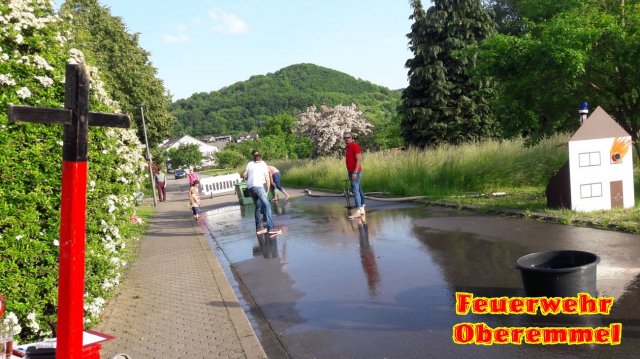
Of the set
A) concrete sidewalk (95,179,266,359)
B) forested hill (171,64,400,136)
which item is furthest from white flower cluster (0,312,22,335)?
forested hill (171,64,400,136)

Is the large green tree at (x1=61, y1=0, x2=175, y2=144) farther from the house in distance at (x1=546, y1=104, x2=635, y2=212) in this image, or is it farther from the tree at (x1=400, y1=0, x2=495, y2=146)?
the house in distance at (x1=546, y1=104, x2=635, y2=212)

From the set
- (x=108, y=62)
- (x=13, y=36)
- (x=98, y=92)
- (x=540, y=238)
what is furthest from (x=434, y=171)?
(x=108, y=62)

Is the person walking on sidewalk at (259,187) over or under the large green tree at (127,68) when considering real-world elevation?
under

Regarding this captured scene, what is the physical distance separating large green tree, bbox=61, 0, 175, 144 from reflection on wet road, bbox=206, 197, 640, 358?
20.7 metres

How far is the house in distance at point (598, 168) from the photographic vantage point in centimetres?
941

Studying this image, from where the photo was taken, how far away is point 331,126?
31.8 m

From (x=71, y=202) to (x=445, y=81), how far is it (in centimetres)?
2790

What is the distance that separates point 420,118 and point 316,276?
23016mm

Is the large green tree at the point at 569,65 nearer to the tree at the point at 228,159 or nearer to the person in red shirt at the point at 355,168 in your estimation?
the person in red shirt at the point at 355,168

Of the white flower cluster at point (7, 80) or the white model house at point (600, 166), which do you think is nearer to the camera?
the white flower cluster at point (7, 80)

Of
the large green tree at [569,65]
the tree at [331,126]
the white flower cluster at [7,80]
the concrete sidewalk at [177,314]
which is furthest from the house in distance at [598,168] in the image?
the tree at [331,126]

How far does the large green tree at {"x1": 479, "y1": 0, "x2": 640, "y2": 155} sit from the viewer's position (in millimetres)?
10250

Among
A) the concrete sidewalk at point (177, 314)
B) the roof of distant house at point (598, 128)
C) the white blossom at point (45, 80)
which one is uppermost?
the white blossom at point (45, 80)

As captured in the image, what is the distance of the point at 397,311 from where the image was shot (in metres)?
5.33
